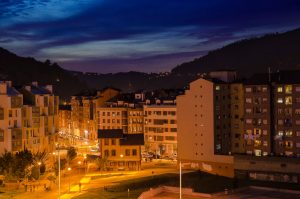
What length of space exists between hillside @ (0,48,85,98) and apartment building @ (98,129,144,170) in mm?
93290

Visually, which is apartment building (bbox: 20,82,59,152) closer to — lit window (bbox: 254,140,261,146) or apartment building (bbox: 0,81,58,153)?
apartment building (bbox: 0,81,58,153)

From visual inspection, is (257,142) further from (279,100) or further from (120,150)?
(120,150)

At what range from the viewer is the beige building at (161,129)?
62250 millimetres

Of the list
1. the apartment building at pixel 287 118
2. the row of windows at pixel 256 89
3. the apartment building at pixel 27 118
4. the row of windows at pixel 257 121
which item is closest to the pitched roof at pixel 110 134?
the apartment building at pixel 27 118

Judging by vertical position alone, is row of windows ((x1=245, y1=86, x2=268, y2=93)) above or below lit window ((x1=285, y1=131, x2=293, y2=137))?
above

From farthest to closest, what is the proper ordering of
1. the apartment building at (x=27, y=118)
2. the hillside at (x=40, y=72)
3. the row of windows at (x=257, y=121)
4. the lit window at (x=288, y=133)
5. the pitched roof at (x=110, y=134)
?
1. the hillside at (x=40, y=72)
2. the pitched roof at (x=110, y=134)
3. the row of windows at (x=257, y=121)
4. the lit window at (x=288, y=133)
5. the apartment building at (x=27, y=118)

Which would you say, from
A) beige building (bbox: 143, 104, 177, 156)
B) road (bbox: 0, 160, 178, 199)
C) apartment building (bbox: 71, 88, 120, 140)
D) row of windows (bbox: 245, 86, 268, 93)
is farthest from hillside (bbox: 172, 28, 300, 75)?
road (bbox: 0, 160, 178, 199)

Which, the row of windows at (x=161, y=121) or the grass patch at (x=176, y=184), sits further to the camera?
the row of windows at (x=161, y=121)

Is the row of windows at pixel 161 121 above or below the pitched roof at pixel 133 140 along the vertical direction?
above

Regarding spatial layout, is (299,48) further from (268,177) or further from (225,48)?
(268,177)

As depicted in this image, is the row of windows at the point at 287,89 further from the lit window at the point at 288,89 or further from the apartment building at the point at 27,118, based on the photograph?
the apartment building at the point at 27,118

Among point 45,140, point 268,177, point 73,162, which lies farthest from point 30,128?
point 268,177

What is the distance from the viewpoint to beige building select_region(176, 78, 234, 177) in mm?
52028

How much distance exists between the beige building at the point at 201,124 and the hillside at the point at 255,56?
53995mm
